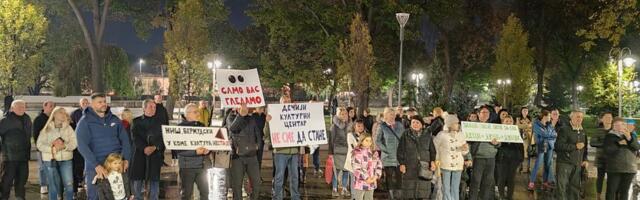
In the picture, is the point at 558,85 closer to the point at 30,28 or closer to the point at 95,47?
the point at 95,47

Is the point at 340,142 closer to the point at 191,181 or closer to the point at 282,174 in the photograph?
the point at 282,174

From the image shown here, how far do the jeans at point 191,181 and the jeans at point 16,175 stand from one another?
2.90 m

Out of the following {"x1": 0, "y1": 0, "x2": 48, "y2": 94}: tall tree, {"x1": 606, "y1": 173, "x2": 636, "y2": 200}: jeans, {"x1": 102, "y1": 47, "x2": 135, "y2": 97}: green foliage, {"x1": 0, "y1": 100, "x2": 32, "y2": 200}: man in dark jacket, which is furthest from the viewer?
{"x1": 102, "y1": 47, "x2": 135, "y2": 97}: green foliage

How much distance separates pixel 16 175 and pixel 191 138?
3.12m

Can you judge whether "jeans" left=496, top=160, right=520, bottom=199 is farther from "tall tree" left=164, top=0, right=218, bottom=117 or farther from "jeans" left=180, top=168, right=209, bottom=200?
"tall tree" left=164, top=0, right=218, bottom=117

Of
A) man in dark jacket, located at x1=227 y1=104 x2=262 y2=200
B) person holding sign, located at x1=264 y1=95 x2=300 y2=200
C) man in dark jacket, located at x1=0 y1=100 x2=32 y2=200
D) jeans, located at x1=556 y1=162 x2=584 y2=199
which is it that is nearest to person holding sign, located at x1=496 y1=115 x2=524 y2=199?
jeans, located at x1=556 y1=162 x2=584 y2=199

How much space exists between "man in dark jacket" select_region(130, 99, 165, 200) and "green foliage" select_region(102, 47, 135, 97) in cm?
3949

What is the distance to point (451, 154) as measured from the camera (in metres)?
8.90

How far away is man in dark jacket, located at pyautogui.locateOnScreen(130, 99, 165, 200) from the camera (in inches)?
360

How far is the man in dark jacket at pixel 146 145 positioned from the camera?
30.0 ft

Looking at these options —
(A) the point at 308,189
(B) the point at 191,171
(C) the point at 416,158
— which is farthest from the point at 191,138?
(A) the point at 308,189

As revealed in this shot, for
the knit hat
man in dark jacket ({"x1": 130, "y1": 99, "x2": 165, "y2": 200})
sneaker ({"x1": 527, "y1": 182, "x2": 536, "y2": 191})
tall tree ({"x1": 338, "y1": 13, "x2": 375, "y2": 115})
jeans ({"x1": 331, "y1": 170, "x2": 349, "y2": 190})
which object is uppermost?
tall tree ({"x1": 338, "y1": 13, "x2": 375, "y2": 115})

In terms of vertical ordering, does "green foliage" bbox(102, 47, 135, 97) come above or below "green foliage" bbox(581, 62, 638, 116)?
above

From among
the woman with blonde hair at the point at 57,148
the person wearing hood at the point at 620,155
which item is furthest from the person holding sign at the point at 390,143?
the woman with blonde hair at the point at 57,148
